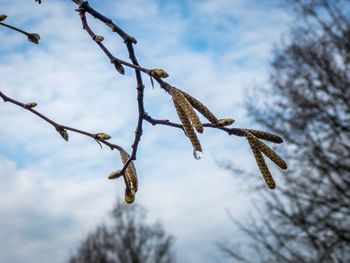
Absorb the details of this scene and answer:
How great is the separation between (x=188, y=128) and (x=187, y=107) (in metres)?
0.05

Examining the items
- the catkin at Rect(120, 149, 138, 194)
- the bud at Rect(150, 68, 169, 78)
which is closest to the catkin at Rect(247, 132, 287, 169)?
the bud at Rect(150, 68, 169, 78)

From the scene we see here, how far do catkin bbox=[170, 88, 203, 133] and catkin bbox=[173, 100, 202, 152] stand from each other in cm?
1

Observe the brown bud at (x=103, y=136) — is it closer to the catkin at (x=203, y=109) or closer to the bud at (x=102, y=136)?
the bud at (x=102, y=136)

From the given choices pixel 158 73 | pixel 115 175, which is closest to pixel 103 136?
pixel 115 175

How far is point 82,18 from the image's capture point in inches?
43.1

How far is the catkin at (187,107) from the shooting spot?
0.83 meters

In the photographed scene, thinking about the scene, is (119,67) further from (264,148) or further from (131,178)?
(264,148)

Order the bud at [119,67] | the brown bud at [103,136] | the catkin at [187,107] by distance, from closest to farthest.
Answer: the catkin at [187,107]
the bud at [119,67]
the brown bud at [103,136]

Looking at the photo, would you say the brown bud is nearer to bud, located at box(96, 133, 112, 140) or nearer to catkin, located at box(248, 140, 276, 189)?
bud, located at box(96, 133, 112, 140)

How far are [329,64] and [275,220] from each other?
3.43 metres

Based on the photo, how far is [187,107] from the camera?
838 mm

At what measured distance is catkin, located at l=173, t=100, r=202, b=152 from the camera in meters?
0.84

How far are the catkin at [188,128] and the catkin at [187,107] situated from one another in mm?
12

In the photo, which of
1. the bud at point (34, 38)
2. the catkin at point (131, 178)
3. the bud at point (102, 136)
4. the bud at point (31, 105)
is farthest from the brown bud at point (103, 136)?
the bud at point (34, 38)
